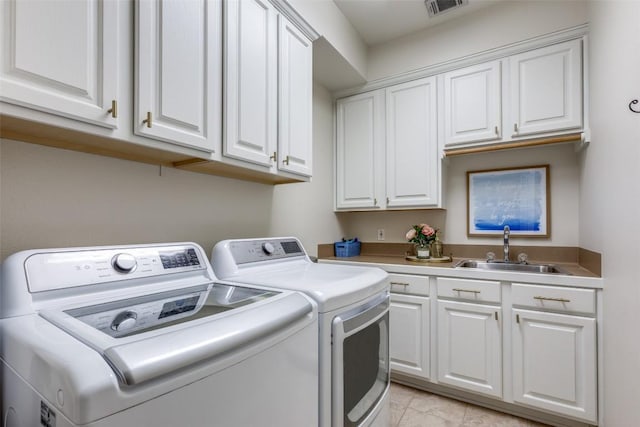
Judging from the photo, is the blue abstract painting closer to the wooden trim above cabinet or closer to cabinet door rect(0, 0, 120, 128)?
the wooden trim above cabinet

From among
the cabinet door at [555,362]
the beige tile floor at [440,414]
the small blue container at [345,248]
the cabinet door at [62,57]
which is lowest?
the beige tile floor at [440,414]

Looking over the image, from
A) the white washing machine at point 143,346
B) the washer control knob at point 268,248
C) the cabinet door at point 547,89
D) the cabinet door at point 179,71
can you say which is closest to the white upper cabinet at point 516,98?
the cabinet door at point 547,89

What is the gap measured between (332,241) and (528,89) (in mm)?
1855

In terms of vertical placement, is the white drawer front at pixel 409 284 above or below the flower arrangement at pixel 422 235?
below

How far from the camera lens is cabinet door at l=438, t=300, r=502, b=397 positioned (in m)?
1.95

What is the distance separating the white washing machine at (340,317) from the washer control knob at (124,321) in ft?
1.57

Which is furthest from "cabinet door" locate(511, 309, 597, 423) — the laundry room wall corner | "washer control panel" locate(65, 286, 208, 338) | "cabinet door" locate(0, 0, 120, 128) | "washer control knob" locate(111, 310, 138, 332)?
"cabinet door" locate(0, 0, 120, 128)

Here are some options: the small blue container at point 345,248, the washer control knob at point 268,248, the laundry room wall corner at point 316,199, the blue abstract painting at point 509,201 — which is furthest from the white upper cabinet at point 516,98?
the washer control knob at point 268,248

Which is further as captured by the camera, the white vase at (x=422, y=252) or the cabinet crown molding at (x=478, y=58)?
the white vase at (x=422, y=252)

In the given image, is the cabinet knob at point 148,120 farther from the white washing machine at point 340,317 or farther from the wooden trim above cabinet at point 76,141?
the white washing machine at point 340,317

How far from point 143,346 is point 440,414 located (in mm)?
2021

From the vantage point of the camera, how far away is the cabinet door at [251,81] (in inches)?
54.7

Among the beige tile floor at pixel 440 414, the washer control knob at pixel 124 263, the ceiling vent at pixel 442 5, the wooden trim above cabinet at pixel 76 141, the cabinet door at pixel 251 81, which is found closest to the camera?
the wooden trim above cabinet at pixel 76 141

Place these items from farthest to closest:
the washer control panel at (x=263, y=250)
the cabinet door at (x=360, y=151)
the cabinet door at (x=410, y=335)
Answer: the cabinet door at (x=360, y=151)
the cabinet door at (x=410, y=335)
the washer control panel at (x=263, y=250)
